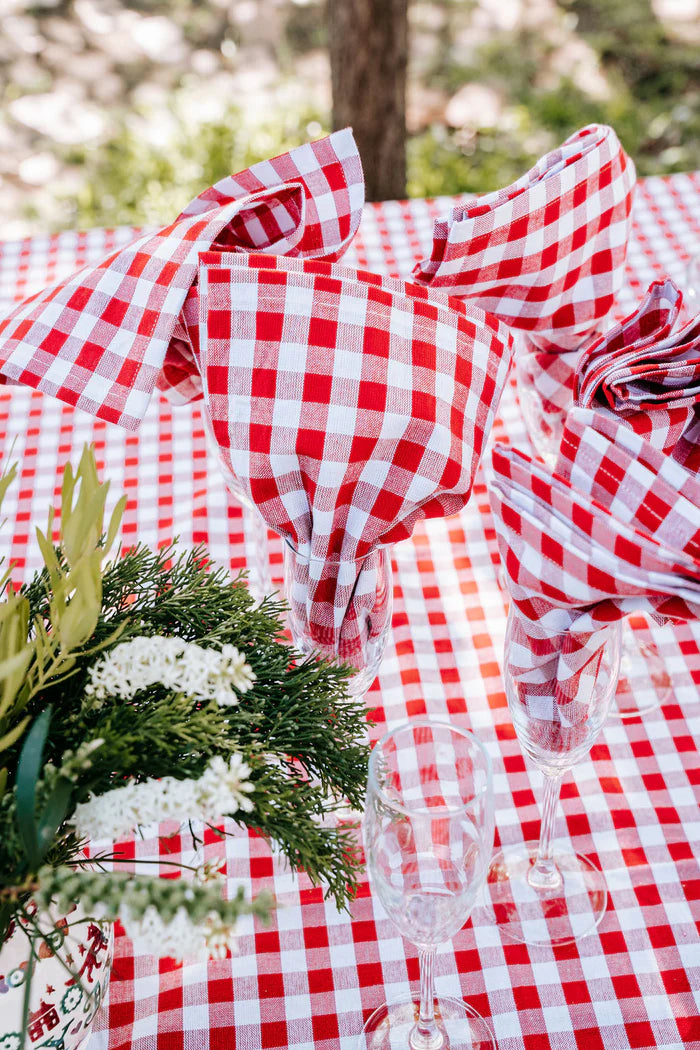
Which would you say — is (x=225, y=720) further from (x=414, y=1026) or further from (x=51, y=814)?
(x=414, y=1026)

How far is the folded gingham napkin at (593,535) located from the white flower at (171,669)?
21 centimetres

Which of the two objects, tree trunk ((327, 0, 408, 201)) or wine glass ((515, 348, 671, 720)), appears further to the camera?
tree trunk ((327, 0, 408, 201))

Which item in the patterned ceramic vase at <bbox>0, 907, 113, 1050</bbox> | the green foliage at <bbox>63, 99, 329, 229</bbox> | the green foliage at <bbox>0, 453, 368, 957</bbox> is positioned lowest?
the green foliage at <bbox>63, 99, 329, 229</bbox>

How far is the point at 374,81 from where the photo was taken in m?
2.15

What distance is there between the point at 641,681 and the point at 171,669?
0.58m

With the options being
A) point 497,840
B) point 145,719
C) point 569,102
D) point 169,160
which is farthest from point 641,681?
point 569,102

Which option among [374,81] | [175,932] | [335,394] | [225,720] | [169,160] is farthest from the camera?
[169,160]

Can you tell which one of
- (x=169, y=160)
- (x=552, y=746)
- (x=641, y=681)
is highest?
(x=552, y=746)

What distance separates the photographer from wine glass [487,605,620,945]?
690mm

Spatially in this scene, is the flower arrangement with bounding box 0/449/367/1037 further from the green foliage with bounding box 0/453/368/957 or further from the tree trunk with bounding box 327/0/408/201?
the tree trunk with bounding box 327/0/408/201

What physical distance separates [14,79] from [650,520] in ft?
10.3

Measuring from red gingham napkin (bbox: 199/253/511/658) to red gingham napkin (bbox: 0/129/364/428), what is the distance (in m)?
0.09

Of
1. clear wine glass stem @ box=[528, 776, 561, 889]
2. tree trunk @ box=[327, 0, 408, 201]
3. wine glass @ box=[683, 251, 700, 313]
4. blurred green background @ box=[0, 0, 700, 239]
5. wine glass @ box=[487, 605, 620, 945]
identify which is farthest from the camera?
blurred green background @ box=[0, 0, 700, 239]

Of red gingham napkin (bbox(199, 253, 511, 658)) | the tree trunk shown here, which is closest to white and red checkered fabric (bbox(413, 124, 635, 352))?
red gingham napkin (bbox(199, 253, 511, 658))
